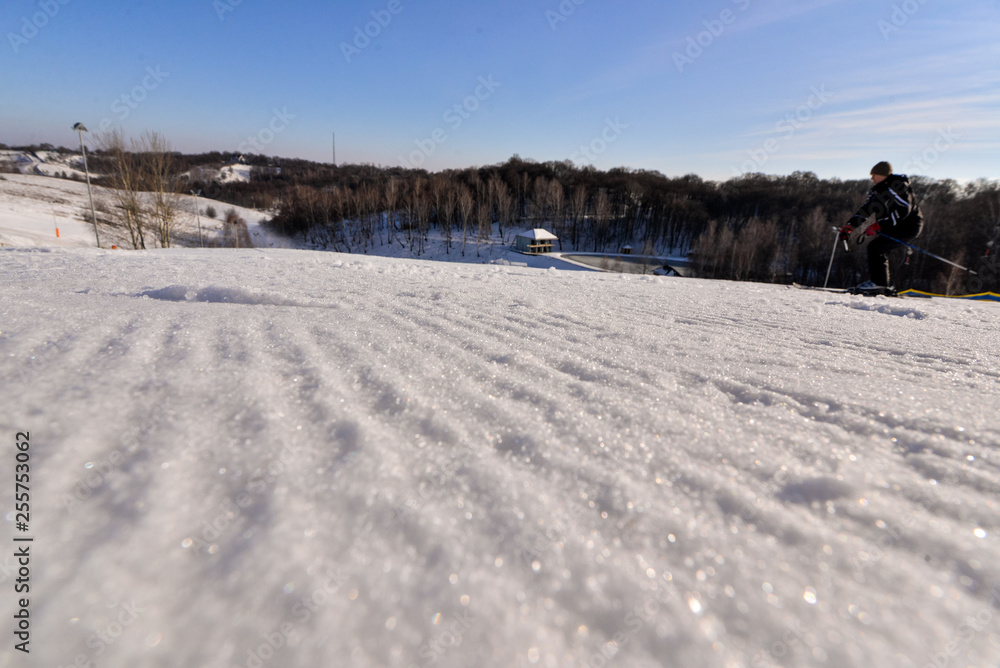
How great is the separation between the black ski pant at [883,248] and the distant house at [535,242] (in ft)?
109

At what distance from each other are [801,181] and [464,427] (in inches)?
2532

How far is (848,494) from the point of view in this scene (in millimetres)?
837

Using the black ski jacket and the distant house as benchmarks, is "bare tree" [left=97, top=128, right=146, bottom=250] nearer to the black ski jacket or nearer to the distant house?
the black ski jacket

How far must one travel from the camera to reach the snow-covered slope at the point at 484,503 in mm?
552

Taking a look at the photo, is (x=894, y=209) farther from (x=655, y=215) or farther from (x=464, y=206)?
(x=655, y=215)

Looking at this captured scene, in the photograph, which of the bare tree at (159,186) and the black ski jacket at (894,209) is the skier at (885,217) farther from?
the bare tree at (159,186)

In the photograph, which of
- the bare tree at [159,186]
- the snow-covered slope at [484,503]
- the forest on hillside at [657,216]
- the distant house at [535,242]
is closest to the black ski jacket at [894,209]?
the snow-covered slope at [484,503]

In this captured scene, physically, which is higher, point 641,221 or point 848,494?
point 641,221

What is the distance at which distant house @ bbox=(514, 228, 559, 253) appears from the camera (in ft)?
124

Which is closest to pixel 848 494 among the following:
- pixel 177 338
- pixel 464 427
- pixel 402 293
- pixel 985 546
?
pixel 985 546

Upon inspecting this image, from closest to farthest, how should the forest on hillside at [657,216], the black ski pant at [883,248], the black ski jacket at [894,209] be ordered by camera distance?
the black ski jacket at [894,209] < the black ski pant at [883,248] < the forest on hillside at [657,216]

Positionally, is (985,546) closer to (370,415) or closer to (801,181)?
(370,415)

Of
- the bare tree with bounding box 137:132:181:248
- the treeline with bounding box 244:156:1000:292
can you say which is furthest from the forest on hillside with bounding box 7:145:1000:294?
the bare tree with bounding box 137:132:181:248

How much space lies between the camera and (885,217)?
4.81 metres
